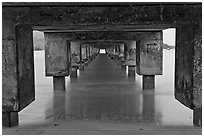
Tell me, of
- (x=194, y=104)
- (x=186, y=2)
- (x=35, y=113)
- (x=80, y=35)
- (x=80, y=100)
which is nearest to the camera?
(x=186, y=2)

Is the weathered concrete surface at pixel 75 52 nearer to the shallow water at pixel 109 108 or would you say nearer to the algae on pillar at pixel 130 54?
the algae on pillar at pixel 130 54

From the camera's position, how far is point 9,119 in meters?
6.27

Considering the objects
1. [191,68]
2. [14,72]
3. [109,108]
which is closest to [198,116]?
[191,68]

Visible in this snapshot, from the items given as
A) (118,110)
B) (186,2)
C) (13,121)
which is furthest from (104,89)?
(186,2)

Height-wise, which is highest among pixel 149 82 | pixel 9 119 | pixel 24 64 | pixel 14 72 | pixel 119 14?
pixel 119 14

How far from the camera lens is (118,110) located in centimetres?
841

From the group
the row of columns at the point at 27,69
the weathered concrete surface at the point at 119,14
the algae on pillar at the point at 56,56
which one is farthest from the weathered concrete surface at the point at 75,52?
the weathered concrete surface at the point at 119,14

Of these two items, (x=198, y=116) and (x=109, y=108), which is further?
(x=109, y=108)

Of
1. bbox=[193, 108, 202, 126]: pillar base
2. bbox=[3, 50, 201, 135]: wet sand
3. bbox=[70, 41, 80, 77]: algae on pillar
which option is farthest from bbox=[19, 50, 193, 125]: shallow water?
bbox=[70, 41, 80, 77]: algae on pillar

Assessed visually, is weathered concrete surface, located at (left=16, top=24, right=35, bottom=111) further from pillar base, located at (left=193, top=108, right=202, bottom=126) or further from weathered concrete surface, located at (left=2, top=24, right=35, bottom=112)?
pillar base, located at (left=193, top=108, right=202, bottom=126)

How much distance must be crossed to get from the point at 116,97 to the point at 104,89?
2149 millimetres

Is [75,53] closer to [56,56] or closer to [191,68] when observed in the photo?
[56,56]

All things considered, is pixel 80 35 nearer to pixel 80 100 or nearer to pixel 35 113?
pixel 80 100

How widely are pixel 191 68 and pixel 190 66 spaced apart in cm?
7
